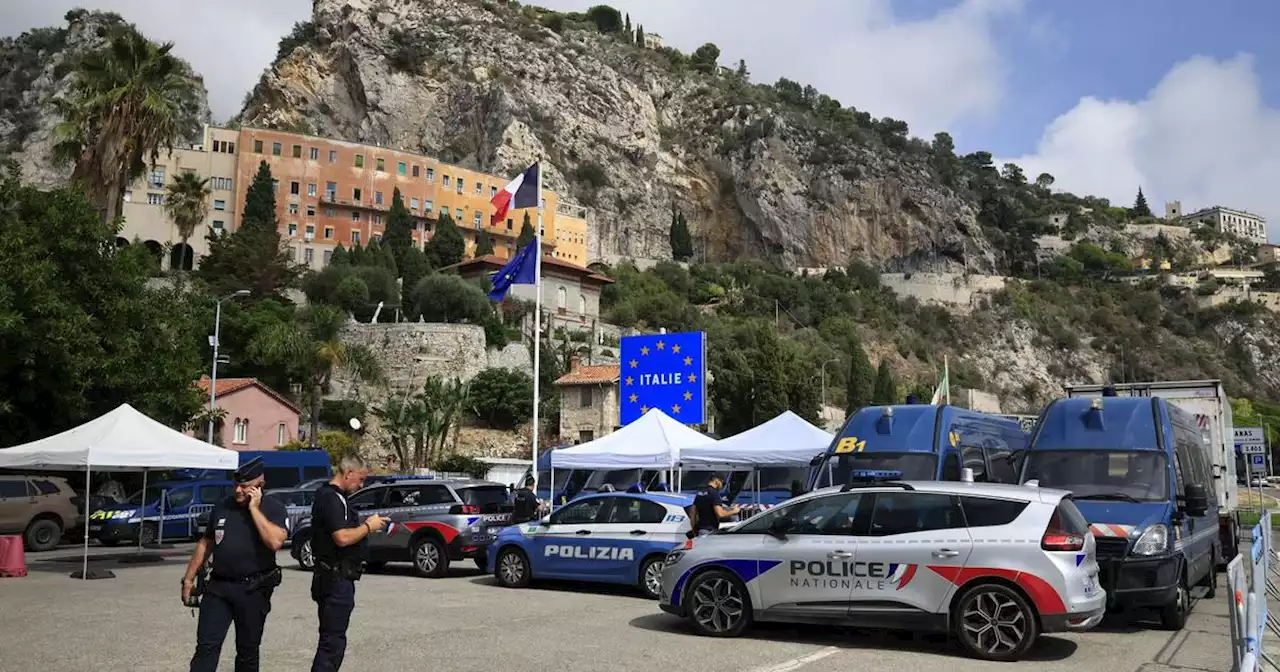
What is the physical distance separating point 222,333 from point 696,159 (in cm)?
8149

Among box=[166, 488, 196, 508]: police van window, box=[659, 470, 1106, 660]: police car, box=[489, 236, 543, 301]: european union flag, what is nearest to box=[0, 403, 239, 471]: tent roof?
box=[166, 488, 196, 508]: police van window

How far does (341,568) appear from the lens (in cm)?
638

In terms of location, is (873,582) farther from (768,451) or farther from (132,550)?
(132,550)

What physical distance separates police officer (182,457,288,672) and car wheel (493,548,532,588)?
8.78 metres

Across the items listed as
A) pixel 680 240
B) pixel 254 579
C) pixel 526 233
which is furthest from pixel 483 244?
pixel 254 579

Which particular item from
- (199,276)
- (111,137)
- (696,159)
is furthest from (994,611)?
(696,159)

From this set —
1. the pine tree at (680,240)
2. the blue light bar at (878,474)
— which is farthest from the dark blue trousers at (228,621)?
the pine tree at (680,240)

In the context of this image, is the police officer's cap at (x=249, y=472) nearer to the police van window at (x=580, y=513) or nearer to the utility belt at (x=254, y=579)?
the utility belt at (x=254, y=579)

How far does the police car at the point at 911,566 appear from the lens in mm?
8719

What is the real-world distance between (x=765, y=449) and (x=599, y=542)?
6945 millimetres

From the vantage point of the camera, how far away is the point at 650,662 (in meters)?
8.54

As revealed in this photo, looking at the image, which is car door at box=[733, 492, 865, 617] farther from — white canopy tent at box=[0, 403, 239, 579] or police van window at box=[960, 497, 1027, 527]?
white canopy tent at box=[0, 403, 239, 579]

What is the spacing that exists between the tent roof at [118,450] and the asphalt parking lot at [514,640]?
297cm

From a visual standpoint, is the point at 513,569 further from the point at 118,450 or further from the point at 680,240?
the point at 680,240
